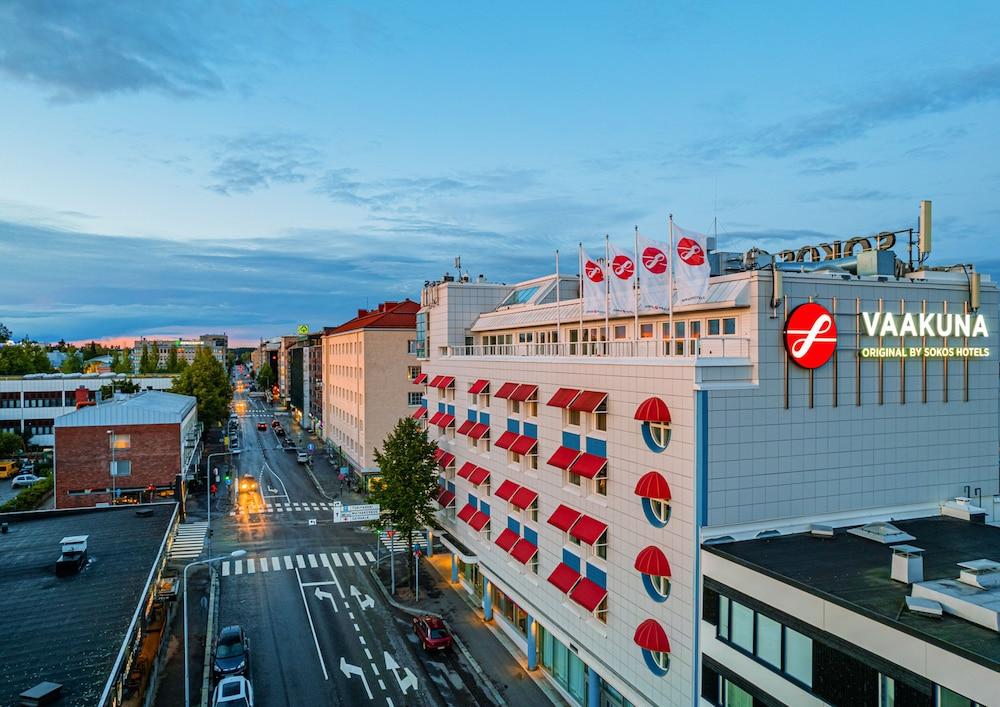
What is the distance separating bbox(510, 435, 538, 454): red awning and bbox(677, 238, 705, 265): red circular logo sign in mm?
13647

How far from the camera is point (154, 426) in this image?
218 ft

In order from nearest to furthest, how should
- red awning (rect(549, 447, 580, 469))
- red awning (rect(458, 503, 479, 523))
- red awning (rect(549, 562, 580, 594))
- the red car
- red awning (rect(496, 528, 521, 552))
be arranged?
red awning (rect(549, 562, 580, 594)) < red awning (rect(549, 447, 580, 469)) < the red car < red awning (rect(496, 528, 521, 552)) < red awning (rect(458, 503, 479, 523))

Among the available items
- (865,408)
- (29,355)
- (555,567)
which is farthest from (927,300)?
(29,355)

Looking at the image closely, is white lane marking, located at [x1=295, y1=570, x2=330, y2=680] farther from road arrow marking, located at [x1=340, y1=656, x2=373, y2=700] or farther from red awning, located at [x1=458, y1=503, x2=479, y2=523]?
red awning, located at [x1=458, y1=503, x2=479, y2=523]

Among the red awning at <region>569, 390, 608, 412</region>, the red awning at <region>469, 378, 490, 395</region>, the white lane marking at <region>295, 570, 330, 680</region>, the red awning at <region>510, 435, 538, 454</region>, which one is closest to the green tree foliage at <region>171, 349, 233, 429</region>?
the white lane marking at <region>295, 570, 330, 680</region>

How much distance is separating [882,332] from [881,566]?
10.5m

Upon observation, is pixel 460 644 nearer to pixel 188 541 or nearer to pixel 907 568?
pixel 907 568

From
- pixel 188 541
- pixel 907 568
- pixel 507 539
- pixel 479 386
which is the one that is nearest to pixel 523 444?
pixel 507 539

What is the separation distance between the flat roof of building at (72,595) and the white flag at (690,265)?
2647 centimetres

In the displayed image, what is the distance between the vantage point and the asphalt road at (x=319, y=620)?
34.3 metres

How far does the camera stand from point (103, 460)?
Result: 64.2m

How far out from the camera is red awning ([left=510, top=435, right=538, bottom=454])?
3641 centimetres

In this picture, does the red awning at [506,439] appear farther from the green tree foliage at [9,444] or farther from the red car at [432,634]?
the green tree foliage at [9,444]

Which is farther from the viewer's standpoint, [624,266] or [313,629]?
[313,629]
